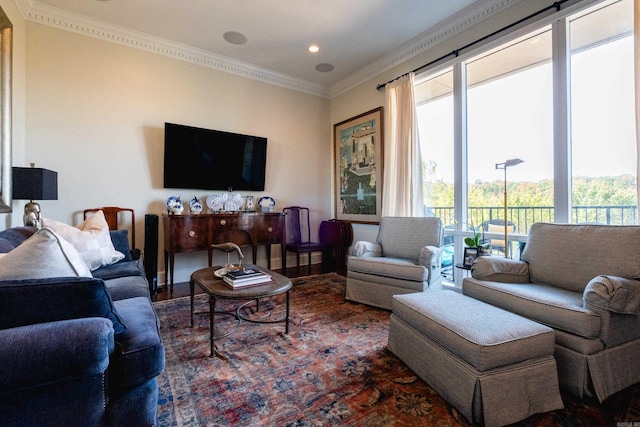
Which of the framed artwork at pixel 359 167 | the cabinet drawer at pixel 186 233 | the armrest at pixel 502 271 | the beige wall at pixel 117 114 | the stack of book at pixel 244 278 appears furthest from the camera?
the framed artwork at pixel 359 167

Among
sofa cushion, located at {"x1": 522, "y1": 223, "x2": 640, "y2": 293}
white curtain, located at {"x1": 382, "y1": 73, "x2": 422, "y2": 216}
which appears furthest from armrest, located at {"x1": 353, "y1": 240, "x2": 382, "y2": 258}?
sofa cushion, located at {"x1": 522, "y1": 223, "x2": 640, "y2": 293}

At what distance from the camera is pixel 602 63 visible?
2291mm

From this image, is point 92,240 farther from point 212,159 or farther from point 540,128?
point 540,128

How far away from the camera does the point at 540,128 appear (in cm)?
263

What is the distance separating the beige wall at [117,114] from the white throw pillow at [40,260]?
7.09 feet

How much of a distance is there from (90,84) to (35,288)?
317 centimetres

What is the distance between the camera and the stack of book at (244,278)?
1.96 m

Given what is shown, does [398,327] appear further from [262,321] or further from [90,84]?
[90,84]

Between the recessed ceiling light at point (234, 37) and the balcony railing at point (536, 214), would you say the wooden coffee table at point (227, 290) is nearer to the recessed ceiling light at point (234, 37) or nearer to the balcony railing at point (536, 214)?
the balcony railing at point (536, 214)

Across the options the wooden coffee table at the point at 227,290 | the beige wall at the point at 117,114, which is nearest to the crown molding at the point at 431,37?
the beige wall at the point at 117,114

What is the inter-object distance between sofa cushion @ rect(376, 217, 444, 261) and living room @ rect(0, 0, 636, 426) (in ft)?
3.06

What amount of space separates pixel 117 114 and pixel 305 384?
3514 millimetres

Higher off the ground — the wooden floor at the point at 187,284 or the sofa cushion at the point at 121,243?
the sofa cushion at the point at 121,243

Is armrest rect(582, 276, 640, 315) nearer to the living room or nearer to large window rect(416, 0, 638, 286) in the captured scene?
large window rect(416, 0, 638, 286)
